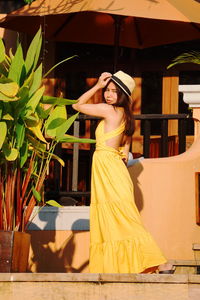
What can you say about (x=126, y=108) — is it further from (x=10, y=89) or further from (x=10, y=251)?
(x=10, y=251)

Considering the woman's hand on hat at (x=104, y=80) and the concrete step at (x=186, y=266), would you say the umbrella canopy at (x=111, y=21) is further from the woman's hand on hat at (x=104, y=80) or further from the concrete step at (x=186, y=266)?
the concrete step at (x=186, y=266)

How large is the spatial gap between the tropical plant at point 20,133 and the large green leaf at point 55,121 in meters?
0.04

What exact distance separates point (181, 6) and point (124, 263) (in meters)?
4.97

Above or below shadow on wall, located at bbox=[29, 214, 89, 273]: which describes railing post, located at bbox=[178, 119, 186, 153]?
above

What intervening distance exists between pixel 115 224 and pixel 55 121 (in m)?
1.09

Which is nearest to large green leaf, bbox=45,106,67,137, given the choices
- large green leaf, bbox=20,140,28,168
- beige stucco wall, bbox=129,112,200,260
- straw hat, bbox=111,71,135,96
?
large green leaf, bbox=20,140,28,168

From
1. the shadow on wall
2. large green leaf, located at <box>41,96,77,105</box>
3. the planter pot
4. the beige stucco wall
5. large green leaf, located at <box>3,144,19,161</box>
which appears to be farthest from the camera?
the shadow on wall

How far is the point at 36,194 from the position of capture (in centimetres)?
905

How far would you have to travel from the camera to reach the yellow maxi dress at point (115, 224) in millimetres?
8969

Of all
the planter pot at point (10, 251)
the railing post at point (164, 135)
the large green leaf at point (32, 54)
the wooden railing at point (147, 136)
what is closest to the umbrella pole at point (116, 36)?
the wooden railing at point (147, 136)

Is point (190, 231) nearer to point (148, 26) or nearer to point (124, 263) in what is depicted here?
point (124, 263)

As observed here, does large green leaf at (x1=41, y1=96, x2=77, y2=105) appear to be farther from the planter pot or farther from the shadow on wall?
the shadow on wall

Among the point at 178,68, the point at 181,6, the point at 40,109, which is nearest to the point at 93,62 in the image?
the point at 178,68

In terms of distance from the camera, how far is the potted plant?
28.6 ft
